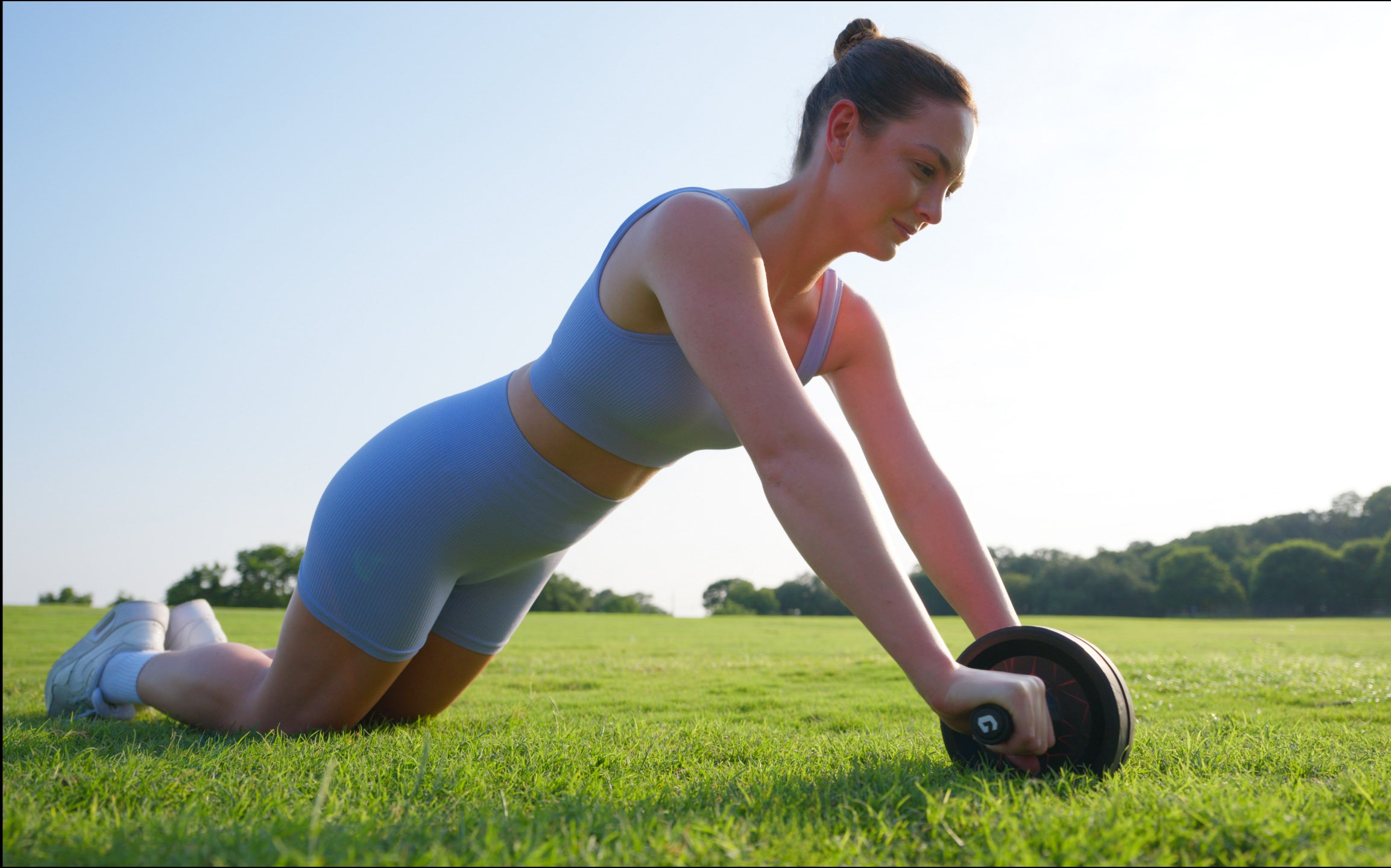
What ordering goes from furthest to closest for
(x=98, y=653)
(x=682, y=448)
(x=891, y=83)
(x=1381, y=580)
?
(x=1381, y=580)
(x=98, y=653)
(x=682, y=448)
(x=891, y=83)

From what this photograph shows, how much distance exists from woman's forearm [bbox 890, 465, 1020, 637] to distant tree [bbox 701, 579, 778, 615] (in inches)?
2860

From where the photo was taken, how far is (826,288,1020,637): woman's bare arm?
2.69 metres

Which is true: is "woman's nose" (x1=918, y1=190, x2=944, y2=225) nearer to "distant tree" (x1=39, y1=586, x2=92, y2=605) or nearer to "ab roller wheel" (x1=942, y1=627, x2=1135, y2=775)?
"ab roller wheel" (x1=942, y1=627, x2=1135, y2=775)

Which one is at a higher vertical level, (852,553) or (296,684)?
(852,553)

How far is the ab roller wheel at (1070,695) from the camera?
6.36ft

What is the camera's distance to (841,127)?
8.34 feet

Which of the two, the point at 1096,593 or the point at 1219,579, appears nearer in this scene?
the point at 1096,593

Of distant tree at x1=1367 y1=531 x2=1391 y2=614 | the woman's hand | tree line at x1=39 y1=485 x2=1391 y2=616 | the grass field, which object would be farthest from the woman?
distant tree at x1=1367 y1=531 x2=1391 y2=614

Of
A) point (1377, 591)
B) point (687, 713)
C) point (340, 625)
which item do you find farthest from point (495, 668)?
point (1377, 591)

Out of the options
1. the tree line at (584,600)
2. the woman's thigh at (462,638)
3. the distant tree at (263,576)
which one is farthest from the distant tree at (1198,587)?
the woman's thigh at (462,638)

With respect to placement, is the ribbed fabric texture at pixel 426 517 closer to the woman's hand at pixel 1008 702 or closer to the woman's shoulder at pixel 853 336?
the woman's shoulder at pixel 853 336

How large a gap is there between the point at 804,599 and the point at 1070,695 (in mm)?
75066

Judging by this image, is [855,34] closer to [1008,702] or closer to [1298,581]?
[1008,702]

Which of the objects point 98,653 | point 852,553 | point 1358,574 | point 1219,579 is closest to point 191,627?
point 98,653
